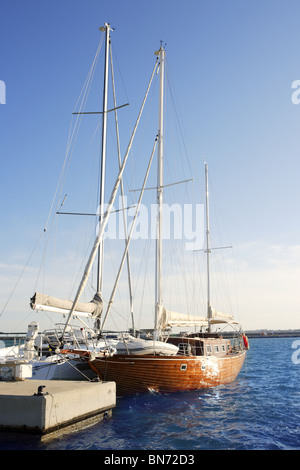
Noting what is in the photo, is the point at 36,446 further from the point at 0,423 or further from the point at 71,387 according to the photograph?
the point at 71,387

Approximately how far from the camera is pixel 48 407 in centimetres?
1060

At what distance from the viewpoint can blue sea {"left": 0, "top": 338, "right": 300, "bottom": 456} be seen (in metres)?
11.3

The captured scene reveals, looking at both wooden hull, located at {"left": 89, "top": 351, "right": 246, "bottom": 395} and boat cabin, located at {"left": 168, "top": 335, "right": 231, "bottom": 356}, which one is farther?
boat cabin, located at {"left": 168, "top": 335, "right": 231, "bottom": 356}

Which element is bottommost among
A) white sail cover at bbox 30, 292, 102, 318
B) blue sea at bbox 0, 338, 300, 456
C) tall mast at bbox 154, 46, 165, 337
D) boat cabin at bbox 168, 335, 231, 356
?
blue sea at bbox 0, 338, 300, 456

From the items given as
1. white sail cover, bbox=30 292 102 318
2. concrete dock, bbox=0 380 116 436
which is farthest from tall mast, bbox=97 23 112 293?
concrete dock, bbox=0 380 116 436

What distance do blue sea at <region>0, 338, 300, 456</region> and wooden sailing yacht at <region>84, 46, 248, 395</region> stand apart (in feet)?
2.03

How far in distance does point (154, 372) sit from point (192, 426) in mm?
5135

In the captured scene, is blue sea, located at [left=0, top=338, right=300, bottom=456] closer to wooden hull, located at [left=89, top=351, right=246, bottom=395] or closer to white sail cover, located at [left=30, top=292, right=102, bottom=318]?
wooden hull, located at [left=89, top=351, right=246, bottom=395]

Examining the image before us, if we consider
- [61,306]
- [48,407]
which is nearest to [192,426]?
[48,407]

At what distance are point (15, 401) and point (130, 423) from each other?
5.14 m

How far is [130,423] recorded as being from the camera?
1426cm

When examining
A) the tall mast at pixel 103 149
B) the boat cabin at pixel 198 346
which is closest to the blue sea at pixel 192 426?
the boat cabin at pixel 198 346

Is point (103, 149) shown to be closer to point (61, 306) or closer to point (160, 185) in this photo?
point (160, 185)
